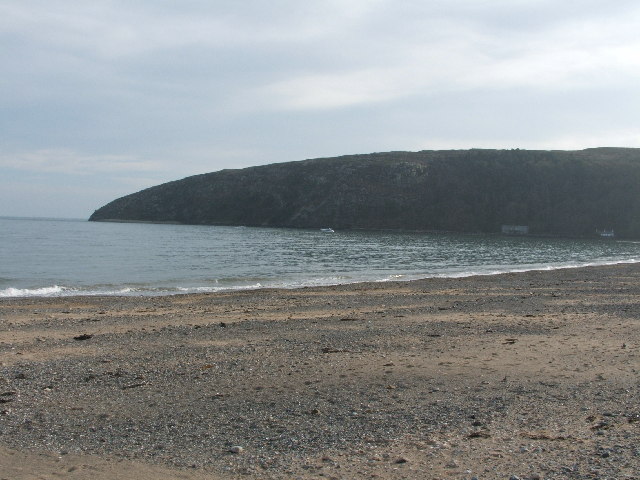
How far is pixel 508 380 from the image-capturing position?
8.84 metres

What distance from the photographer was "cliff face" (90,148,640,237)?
128250 mm

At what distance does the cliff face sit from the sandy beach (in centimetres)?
11996

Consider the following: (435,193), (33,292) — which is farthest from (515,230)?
(33,292)

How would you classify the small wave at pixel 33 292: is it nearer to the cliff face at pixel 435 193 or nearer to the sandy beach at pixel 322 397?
the sandy beach at pixel 322 397

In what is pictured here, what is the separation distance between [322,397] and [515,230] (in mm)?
124719

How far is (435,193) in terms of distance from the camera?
14275cm

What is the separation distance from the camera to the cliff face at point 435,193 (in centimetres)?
12825

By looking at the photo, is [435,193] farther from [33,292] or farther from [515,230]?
[33,292]

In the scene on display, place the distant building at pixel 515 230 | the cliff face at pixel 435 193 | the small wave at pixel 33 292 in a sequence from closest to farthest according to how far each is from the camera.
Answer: the small wave at pixel 33 292 → the distant building at pixel 515 230 → the cliff face at pixel 435 193

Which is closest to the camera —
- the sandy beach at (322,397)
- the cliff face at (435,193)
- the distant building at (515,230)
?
the sandy beach at (322,397)

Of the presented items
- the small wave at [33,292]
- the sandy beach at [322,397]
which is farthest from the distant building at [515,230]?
the sandy beach at [322,397]

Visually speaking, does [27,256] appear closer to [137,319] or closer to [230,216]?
[137,319]

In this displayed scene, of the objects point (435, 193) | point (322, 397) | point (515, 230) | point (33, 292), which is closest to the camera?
point (322, 397)

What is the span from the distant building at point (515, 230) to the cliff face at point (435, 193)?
3280 millimetres
